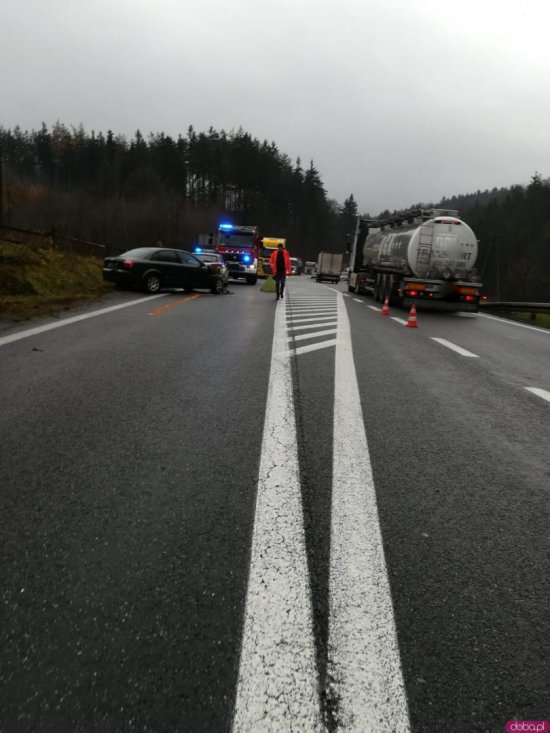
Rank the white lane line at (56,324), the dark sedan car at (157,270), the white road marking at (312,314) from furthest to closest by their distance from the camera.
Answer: the dark sedan car at (157,270) → the white road marking at (312,314) → the white lane line at (56,324)

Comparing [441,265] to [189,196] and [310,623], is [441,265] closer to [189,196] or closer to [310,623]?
[310,623]

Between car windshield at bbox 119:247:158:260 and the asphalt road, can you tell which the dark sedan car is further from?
the asphalt road

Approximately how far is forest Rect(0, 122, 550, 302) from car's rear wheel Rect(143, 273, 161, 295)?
45.3 m

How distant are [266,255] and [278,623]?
40.9 meters

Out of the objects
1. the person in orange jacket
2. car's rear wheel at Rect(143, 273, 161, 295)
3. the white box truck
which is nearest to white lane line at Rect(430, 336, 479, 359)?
the person in orange jacket

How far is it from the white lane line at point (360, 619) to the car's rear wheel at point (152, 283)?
50.6 feet

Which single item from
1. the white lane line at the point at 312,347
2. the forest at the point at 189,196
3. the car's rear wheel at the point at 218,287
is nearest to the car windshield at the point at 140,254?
the car's rear wheel at the point at 218,287

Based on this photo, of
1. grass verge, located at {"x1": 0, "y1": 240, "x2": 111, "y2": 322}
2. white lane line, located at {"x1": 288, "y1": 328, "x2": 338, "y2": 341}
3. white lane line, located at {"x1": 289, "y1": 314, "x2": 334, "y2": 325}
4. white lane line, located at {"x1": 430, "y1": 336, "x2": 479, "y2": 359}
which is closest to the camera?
white lane line, located at {"x1": 430, "y1": 336, "x2": 479, "y2": 359}

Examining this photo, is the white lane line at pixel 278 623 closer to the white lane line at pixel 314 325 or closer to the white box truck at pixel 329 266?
the white lane line at pixel 314 325

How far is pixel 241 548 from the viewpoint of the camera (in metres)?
2.58

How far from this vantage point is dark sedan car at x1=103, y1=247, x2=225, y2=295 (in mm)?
17438

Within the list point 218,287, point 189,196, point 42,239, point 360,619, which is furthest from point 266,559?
point 189,196

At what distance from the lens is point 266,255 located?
137 feet

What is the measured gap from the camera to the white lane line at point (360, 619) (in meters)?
1.71
